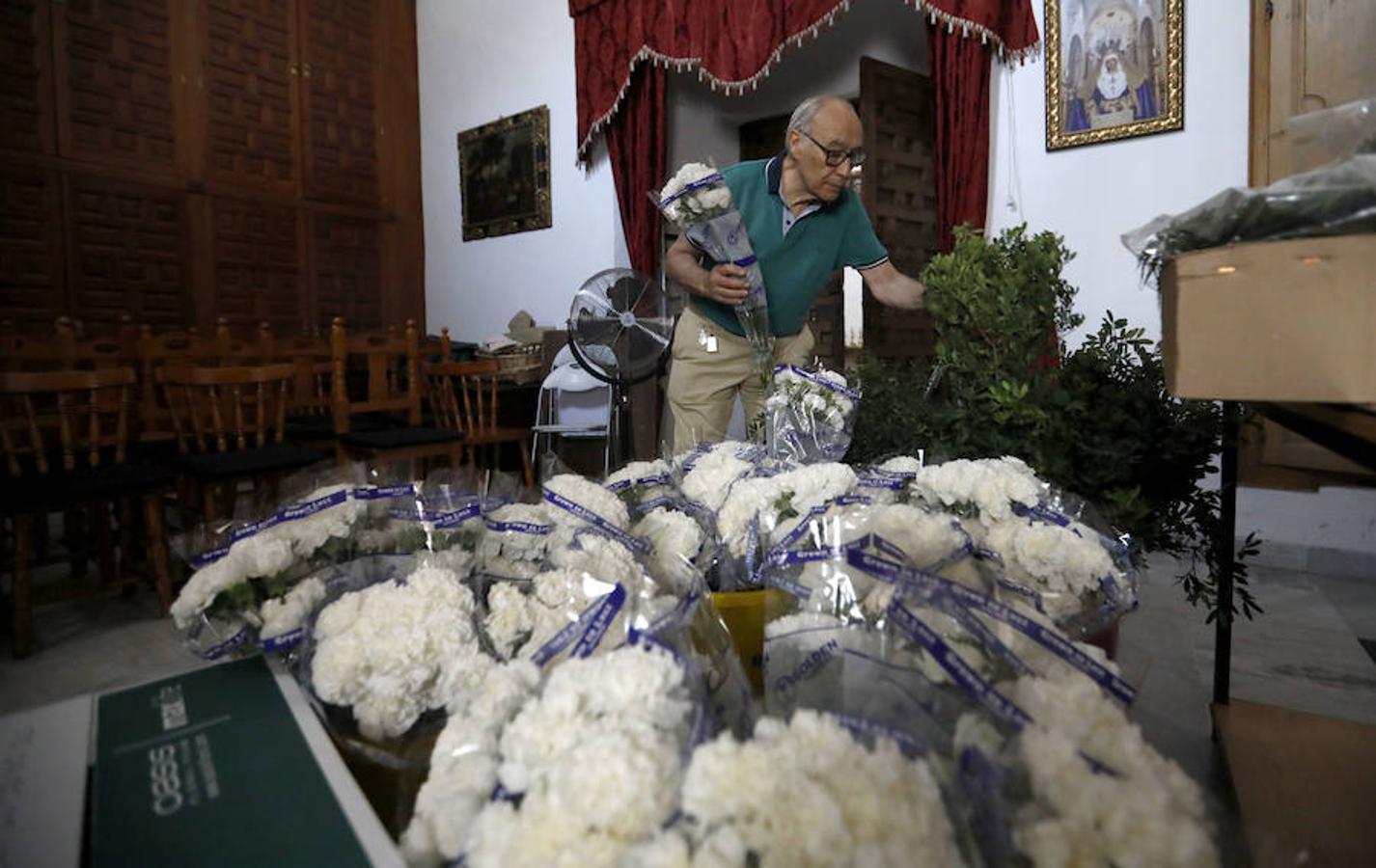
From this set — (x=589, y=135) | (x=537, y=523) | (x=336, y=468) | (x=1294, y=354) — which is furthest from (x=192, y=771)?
(x=589, y=135)

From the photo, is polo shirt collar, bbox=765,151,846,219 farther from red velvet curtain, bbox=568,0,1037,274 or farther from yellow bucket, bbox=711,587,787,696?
red velvet curtain, bbox=568,0,1037,274

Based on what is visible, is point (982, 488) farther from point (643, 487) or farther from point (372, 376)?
point (372, 376)

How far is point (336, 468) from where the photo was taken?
4.25 ft

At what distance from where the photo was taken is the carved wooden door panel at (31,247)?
446 cm

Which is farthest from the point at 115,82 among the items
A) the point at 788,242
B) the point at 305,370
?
the point at 788,242

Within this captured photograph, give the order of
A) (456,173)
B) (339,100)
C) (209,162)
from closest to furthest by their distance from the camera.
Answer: (209,162)
(339,100)
(456,173)

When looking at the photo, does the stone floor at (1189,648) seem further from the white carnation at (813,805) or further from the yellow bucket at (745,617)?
the white carnation at (813,805)

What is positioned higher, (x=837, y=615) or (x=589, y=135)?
(x=589, y=135)

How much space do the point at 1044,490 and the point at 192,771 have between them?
0.97m

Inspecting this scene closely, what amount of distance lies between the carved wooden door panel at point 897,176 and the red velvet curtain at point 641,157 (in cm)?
138

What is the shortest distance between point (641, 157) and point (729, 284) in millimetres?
3217

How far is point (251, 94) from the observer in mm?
5387

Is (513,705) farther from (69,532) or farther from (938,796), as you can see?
(69,532)

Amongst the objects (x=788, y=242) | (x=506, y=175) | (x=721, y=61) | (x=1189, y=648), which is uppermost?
(x=721, y=61)
